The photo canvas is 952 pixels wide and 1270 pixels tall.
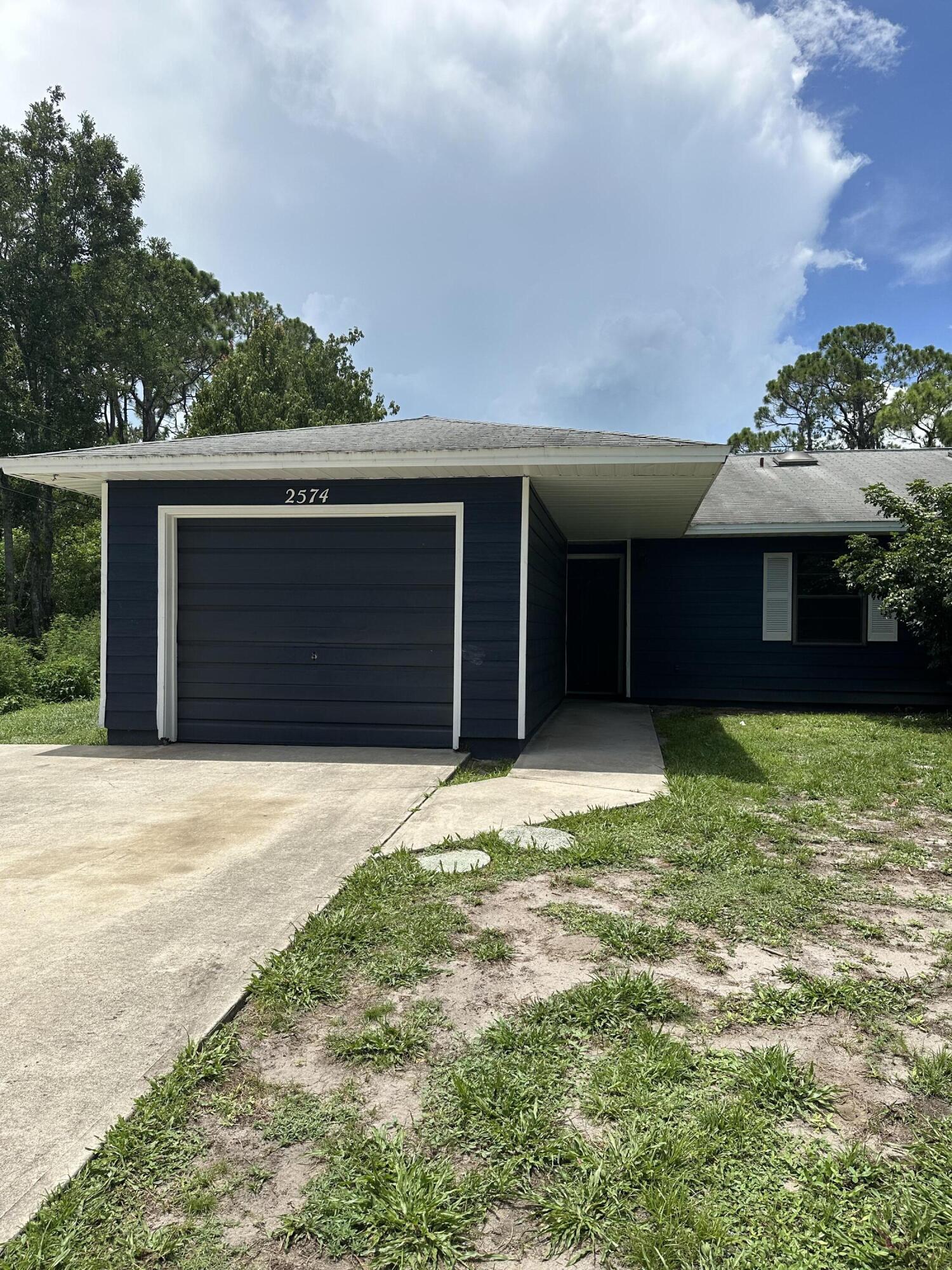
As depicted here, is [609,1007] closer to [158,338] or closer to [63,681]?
[63,681]

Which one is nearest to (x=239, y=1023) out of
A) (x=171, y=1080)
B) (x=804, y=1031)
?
(x=171, y=1080)

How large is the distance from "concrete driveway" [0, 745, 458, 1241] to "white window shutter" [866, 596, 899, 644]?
6.79m

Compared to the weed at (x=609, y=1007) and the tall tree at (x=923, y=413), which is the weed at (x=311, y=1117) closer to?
the weed at (x=609, y=1007)

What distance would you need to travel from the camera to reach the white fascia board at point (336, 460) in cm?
565

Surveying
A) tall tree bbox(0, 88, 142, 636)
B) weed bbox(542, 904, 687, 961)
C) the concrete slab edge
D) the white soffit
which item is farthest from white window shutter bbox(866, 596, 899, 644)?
tall tree bbox(0, 88, 142, 636)

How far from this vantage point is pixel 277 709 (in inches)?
268

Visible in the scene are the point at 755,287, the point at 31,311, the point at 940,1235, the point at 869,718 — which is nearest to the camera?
the point at 940,1235

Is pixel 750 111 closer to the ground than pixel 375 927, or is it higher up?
higher up

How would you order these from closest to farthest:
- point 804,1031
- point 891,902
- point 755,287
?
point 804,1031
point 891,902
point 755,287

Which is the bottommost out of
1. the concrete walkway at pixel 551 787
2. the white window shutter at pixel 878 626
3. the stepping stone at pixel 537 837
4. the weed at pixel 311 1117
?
the weed at pixel 311 1117

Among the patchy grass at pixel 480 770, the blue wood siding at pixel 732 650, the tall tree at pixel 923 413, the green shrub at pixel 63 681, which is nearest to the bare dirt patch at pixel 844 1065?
Result: the patchy grass at pixel 480 770

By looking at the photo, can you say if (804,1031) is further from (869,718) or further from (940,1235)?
(869,718)

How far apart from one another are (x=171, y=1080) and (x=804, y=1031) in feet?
5.54

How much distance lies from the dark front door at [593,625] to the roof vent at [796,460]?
12.7 feet
